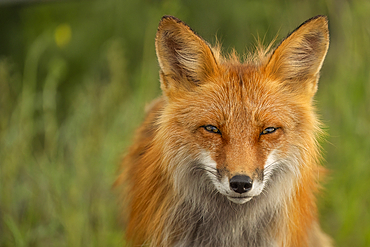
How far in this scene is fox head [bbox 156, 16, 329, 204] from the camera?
2627 mm

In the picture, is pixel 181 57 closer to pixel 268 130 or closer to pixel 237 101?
pixel 237 101

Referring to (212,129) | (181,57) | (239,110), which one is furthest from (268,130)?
(181,57)

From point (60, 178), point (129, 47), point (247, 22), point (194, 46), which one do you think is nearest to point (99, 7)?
point (129, 47)

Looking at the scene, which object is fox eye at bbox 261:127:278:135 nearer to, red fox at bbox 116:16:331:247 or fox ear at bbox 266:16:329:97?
Result: red fox at bbox 116:16:331:247

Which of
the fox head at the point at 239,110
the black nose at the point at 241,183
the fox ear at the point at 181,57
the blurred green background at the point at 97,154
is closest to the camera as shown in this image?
the black nose at the point at 241,183

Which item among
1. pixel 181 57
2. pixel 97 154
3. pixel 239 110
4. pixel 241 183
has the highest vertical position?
pixel 181 57

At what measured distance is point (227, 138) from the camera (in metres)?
2.65

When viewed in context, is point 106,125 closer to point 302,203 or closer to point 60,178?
point 60,178

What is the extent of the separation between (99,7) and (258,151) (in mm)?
6218

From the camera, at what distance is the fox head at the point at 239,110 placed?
8.62 ft

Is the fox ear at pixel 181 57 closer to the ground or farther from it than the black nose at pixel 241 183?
farther from it

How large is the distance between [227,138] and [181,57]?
2.40 ft

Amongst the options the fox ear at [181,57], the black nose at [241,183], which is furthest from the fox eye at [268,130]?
the fox ear at [181,57]

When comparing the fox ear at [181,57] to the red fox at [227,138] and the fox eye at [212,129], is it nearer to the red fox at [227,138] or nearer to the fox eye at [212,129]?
the red fox at [227,138]
